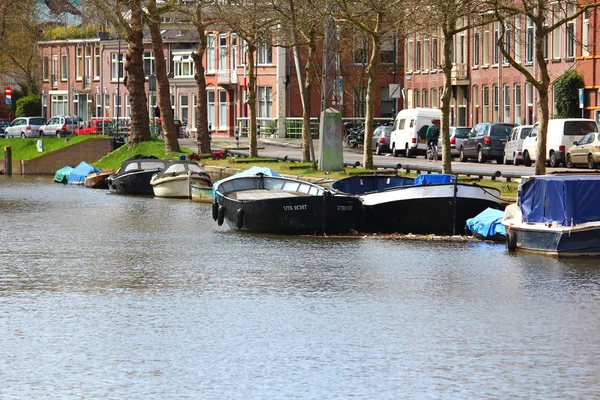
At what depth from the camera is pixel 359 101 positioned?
8950cm

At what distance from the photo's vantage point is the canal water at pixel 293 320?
13.6 m

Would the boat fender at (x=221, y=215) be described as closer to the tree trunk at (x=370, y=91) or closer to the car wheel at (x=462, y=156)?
the tree trunk at (x=370, y=91)

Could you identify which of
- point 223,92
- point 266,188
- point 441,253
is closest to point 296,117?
point 223,92

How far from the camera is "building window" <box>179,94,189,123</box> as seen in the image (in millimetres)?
107125

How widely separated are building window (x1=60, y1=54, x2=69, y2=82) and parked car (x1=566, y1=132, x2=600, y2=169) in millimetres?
82565

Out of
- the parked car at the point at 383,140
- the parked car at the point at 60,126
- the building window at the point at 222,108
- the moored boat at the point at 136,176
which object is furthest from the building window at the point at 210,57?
the moored boat at the point at 136,176

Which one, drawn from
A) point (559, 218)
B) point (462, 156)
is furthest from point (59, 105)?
point (559, 218)

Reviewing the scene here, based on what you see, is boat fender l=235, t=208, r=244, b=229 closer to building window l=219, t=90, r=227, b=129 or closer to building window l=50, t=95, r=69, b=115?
building window l=219, t=90, r=227, b=129

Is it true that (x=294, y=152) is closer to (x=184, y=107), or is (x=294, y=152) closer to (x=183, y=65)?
(x=184, y=107)

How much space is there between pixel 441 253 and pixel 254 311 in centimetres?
944

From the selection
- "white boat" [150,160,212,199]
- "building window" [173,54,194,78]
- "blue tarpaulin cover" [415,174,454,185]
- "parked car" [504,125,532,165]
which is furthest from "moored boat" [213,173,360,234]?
"building window" [173,54,194,78]

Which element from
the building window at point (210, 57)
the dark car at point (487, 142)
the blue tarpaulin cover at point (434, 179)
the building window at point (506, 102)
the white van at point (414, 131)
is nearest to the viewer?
the blue tarpaulin cover at point (434, 179)

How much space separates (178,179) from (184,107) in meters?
59.7

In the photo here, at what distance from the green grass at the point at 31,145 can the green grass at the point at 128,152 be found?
507 centimetres
